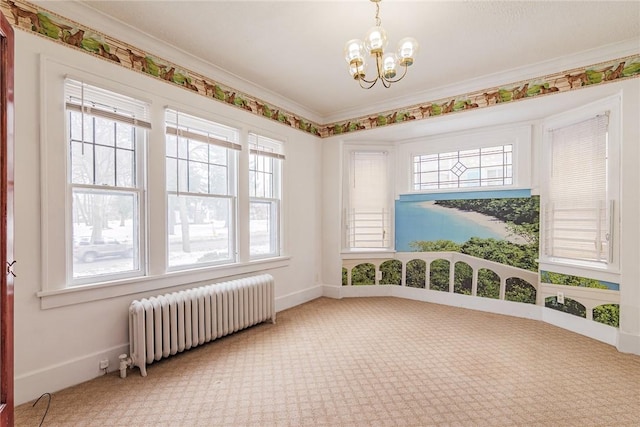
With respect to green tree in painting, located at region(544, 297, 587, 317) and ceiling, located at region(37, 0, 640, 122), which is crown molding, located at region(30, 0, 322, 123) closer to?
ceiling, located at region(37, 0, 640, 122)

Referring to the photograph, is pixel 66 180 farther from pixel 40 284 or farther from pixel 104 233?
pixel 40 284

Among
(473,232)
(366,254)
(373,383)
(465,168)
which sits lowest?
(373,383)

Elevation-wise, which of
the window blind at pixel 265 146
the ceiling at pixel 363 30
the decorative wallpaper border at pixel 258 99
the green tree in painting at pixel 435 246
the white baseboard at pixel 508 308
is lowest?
the white baseboard at pixel 508 308

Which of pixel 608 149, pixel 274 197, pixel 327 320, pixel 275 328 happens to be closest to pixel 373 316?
pixel 327 320

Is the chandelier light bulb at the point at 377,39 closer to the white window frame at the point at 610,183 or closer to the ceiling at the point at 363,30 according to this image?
the ceiling at the point at 363,30

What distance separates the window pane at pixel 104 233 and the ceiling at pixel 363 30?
1504mm

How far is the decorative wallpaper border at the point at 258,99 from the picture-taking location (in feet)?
7.54

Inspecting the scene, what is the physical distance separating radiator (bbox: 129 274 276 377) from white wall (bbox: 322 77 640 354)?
5.66ft

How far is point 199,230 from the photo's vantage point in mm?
3361

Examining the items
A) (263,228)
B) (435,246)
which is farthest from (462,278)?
(263,228)

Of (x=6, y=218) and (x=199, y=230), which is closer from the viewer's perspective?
(x=6, y=218)

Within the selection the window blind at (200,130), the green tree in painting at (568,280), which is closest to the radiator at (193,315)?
the window blind at (200,130)

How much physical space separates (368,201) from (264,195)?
6.00 ft

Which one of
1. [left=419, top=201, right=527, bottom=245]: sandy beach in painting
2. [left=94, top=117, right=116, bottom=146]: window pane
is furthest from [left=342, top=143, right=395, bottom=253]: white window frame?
[left=94, top=117, right=116, bottom=146]: window pane
